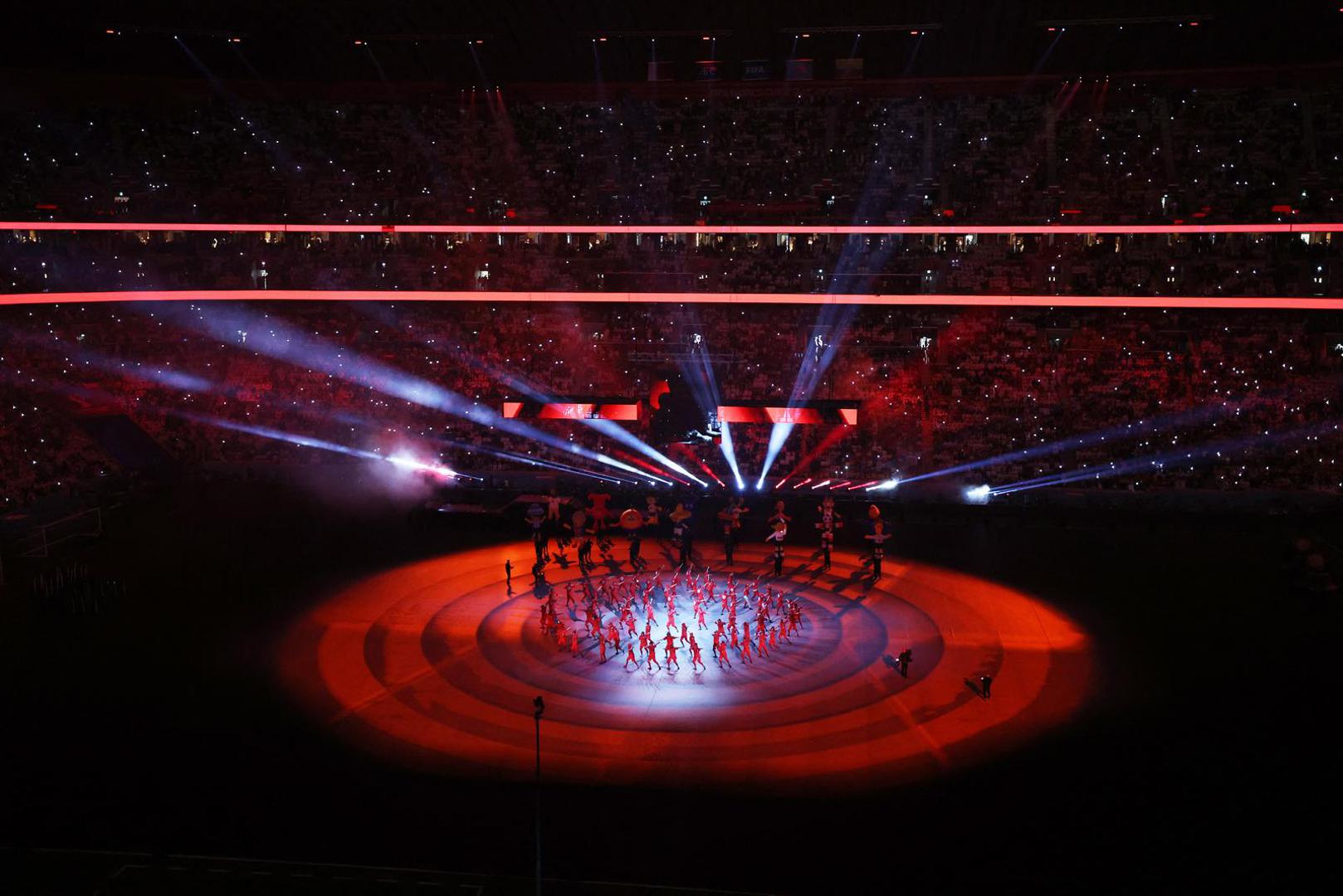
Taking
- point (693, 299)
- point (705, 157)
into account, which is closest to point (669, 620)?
point (693, 299)

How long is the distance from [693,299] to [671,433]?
6067mm

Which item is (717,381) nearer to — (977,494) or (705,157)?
(705,157)

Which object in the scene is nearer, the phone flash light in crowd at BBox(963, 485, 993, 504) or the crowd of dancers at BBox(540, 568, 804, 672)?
the crowd of dancers at BBox(540, 568, 804, 672)

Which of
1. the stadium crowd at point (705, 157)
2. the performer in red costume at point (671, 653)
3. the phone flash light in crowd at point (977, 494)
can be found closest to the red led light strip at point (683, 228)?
the stadium crowd at point (705, 157)

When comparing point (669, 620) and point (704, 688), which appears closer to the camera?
point (704, 688)

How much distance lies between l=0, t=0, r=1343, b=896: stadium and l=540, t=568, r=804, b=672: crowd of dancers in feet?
0.56

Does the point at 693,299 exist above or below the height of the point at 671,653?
above

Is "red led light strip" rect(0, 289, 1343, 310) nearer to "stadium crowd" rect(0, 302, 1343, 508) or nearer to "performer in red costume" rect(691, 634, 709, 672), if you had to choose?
"stadium crowd" rect(0, 302, 1343, 508)

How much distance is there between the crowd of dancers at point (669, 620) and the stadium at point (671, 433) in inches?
6.7

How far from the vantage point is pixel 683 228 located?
38.7 m

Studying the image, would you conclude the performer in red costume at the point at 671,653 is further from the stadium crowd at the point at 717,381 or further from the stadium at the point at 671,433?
the stadium crowd at the point at 717,381

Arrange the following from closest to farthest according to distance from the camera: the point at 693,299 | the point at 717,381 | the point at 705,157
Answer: the point at 717,381
the point at 693,299
the point at 705,157

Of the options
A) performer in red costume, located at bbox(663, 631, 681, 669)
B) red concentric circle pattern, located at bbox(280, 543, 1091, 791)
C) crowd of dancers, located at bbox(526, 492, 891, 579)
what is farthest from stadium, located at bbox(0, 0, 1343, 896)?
performer in red costume, located at bbox(663, 631, 681, 669)

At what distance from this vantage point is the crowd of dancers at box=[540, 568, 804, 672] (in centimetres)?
2009
